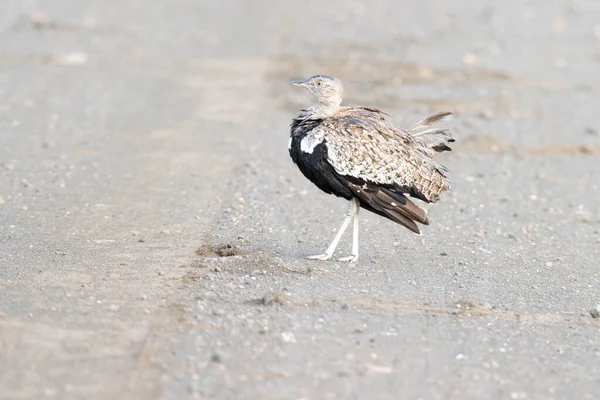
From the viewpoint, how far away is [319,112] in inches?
345

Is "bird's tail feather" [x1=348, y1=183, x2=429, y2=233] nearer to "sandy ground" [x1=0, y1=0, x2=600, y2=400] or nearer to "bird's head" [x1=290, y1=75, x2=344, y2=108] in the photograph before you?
"sandy ground" [x1=0, y1=0, x2=600, y2=400]

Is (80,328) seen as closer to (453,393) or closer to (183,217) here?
(453,393)

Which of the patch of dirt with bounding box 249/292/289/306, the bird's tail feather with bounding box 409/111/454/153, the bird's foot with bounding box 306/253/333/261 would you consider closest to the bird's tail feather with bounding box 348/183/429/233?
the bird's foot with bounding box 306/253/333/261

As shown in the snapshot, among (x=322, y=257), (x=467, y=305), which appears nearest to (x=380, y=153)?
(x=322, y=257)

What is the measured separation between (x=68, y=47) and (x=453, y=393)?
14.7 m

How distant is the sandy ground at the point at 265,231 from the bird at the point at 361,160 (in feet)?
1.73

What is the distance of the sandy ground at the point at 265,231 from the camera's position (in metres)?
6.34

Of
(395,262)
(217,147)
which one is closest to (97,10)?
(217,147)

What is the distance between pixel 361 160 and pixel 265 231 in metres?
1.57

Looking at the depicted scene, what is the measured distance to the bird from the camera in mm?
8352

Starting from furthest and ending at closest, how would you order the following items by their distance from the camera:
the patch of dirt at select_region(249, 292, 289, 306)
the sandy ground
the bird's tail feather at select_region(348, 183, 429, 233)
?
the bird's tail feather at select_region(348, 183, 429, 233)
the patch of dirt at select_region(249, 292, 289, 306)
the sandy ground

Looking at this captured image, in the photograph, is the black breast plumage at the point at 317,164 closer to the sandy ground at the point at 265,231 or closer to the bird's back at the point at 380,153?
the bird's back at the point at 380,153

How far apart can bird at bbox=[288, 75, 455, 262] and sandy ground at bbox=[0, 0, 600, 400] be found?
526mm

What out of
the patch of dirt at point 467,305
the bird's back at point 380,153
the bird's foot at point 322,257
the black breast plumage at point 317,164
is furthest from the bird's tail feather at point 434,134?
the patch of dirt at point 467,305
